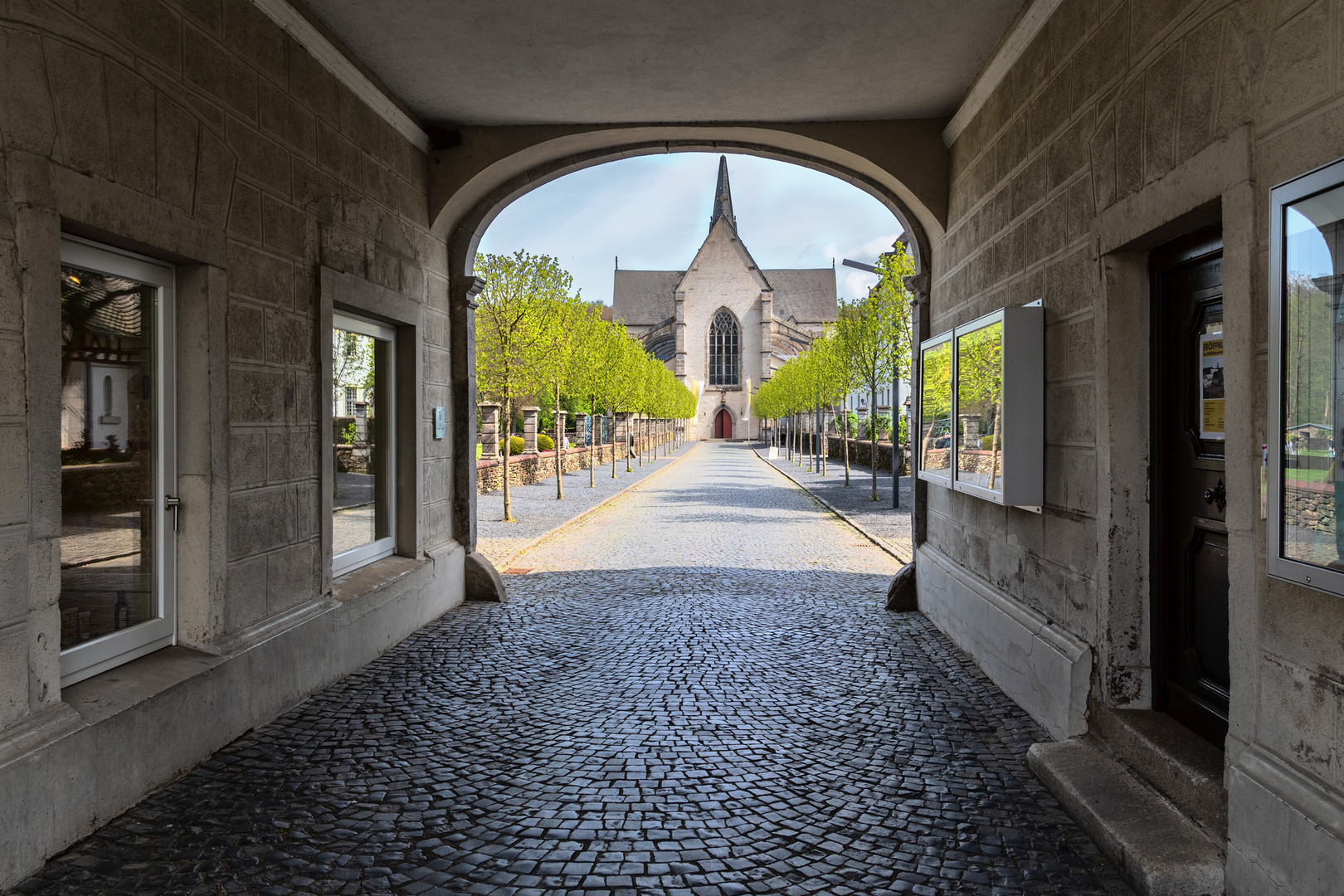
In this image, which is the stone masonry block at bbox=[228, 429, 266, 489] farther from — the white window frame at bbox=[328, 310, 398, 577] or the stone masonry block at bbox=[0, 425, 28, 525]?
the white window frame at bbox=[328, 310, 398, 577]

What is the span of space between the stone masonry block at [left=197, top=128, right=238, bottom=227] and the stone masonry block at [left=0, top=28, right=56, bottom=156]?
3.11 ft

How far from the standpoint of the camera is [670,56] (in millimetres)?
5609

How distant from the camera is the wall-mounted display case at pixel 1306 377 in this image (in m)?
2.26

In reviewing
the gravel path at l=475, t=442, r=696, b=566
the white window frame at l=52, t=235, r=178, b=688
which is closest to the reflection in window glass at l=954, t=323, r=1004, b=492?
the white window frame at l=52, t=235, r=178, b=688

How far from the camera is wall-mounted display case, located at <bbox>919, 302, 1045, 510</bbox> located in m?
4.61

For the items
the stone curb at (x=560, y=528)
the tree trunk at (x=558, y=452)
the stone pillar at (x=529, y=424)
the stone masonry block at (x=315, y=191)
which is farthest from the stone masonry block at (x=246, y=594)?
the stone pillar at (x=529, y=424)

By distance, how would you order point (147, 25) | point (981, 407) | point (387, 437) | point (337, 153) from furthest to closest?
point (387, 437) < point (337, 153) < point (981, 407) < point (147, 25)

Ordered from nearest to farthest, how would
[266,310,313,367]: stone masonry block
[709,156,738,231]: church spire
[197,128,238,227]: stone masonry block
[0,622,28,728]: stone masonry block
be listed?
[0,622,28,728]: stone masonry block → [197,128,238,227]: stone masonry block → [266,310,313,367]: stone masonry block → [709,156,738,231]: church spire

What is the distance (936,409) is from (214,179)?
15.1 ft

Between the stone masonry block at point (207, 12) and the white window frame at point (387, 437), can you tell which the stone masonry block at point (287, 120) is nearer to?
the stone masonry block at point (207, 12)

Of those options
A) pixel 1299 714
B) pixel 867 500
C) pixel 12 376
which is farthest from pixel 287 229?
pixel 867 500

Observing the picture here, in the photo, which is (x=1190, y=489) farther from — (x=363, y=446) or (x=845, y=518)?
(x=845, y=518)

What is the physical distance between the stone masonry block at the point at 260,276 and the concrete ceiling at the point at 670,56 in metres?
1.48

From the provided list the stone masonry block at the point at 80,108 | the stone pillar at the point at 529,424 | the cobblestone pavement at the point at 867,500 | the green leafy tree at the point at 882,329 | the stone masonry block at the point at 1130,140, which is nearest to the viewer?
the stone masonry block at the point at 80,108
